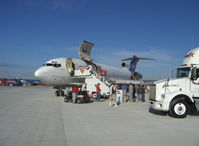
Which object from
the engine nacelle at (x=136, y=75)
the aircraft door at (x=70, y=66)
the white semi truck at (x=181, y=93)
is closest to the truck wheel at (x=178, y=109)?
the white semi truck at (x=181, y=93)

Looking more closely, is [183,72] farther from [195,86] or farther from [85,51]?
[85,51]

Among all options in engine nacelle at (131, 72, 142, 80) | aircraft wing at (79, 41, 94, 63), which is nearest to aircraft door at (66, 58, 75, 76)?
aircraft wing at (79, 41, 94, 63)

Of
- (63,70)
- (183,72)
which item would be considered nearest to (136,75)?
(63,70)

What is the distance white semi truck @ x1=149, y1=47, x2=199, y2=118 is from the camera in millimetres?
9516

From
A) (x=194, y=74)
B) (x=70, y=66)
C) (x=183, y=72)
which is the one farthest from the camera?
(x=70, y=66)

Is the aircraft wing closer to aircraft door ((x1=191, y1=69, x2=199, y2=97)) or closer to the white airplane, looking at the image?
the white airplane

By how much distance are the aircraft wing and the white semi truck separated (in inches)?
514

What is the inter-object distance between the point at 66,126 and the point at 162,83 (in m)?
5.44

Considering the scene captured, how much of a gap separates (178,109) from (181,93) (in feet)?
2.54

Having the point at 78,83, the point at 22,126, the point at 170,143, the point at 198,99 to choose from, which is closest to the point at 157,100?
the point at 198,99

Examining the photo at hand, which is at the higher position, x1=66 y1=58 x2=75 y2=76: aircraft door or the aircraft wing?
the aircraft wing

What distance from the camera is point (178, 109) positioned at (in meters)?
9.50

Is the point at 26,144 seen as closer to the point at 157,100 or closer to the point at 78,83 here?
the point at 157,100

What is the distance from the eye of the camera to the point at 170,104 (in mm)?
9570
